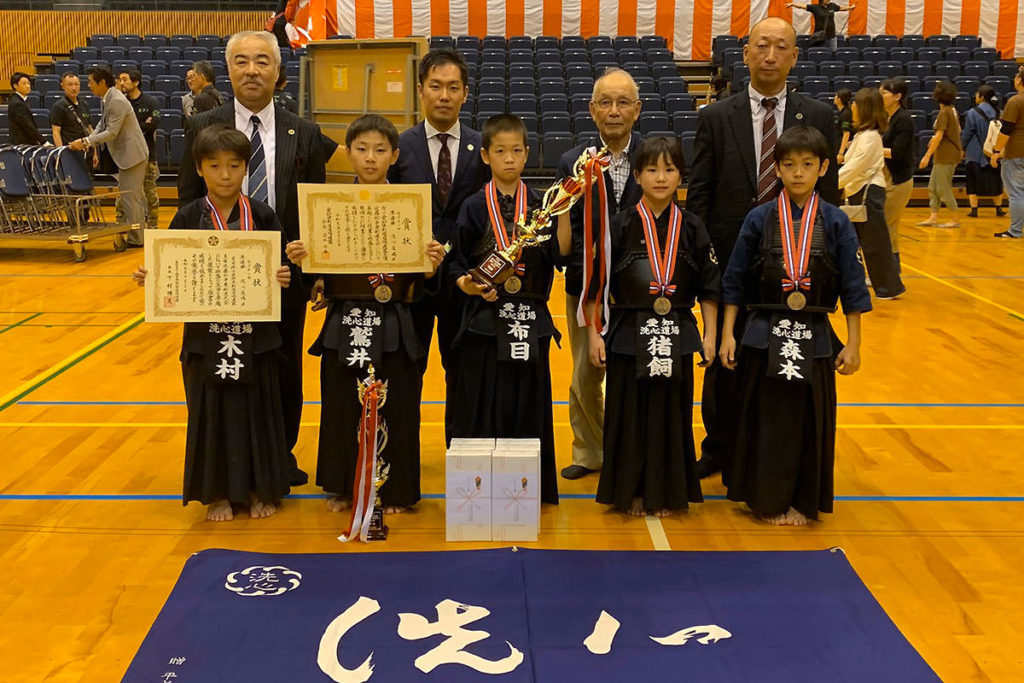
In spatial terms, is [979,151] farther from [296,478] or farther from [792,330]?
[296,478]

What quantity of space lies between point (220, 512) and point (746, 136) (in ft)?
8.29

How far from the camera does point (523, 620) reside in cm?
290

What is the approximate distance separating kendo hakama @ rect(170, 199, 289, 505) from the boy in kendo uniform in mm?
183

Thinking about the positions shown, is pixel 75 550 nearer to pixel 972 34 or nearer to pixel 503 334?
pixel 503 334

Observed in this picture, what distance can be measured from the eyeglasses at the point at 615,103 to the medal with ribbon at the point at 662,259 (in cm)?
39

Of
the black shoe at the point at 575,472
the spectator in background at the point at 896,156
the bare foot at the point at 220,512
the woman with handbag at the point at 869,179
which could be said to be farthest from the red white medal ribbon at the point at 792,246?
the spectator in background at the point at 896,156

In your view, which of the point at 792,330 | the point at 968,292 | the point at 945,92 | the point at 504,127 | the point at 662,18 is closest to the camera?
the point at 504,127

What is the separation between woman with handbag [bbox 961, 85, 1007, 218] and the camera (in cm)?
1191

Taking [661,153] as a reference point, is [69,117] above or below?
above

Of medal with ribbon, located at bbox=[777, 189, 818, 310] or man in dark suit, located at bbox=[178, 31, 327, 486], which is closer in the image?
medal with ribbon, located at bbox=[777, 189, 818, 310]

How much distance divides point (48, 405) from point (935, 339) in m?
5.49

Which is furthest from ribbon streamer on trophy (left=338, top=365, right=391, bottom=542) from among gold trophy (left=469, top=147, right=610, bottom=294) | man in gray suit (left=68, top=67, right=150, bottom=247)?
man in gray suit (left=68, top=67, right=150, bottom=247)

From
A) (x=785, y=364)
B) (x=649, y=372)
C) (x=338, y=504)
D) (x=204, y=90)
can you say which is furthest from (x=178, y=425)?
(x=204, y=90)

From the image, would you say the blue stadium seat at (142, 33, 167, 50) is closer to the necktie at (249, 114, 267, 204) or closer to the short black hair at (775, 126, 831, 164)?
the necktie at (249, 114, 267, 204)
